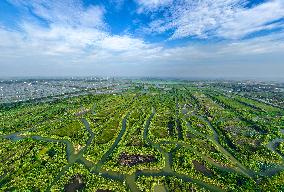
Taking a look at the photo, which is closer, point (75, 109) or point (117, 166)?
point (117, 166)

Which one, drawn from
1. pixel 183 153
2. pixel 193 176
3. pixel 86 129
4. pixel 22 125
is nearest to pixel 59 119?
pixel 22 125

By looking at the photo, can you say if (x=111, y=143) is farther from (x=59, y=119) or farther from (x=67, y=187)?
(x=59, y=119)

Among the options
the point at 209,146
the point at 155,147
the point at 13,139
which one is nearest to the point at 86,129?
the point at 13,139

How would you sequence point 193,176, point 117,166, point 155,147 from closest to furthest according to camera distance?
point 193,176 < point 117,166 < point 155,147

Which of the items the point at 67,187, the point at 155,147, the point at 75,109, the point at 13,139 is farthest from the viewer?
the point at 75,109

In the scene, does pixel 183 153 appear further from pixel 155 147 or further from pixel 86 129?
pixel 86 129

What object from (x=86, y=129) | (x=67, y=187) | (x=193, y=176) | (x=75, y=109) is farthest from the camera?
(x=75, y=109)
